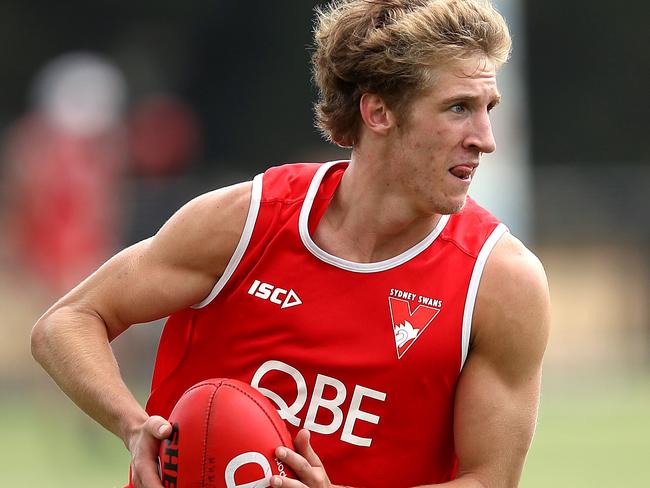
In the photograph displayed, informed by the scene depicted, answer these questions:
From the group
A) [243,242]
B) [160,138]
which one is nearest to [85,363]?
[243,242]

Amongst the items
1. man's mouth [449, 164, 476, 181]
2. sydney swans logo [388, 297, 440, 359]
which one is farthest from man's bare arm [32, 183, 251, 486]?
man's mouth [449, 164, 476, 181]

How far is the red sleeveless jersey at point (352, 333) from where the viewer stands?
15.1 ft

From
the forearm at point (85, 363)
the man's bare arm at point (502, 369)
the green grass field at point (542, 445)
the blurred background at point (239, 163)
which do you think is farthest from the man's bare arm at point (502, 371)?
the blurred background at point (239, 163)

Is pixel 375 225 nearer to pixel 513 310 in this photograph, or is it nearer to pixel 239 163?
pixel 513 310

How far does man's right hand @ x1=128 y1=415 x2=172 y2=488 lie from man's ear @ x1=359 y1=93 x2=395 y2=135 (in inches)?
46.5

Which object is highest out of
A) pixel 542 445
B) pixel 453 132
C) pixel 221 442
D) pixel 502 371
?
pixel 453 132

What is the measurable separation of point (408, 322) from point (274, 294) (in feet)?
1.41

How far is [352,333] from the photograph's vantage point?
15.2 feet

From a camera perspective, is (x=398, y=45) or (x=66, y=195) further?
(x=66, y=195)

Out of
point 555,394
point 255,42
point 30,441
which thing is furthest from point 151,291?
point 255,42

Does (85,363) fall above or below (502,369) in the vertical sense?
below

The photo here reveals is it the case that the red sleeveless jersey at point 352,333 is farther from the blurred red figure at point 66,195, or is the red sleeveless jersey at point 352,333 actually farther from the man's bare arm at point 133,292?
the blurred red figure at point 66,195

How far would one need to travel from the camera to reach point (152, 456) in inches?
169

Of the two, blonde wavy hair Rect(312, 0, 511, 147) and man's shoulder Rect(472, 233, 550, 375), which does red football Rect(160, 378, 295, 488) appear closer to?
man's shoulder Rect(472, 233, 550, 375)
